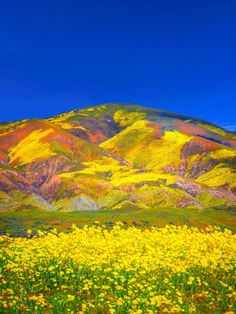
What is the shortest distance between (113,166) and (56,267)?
168m

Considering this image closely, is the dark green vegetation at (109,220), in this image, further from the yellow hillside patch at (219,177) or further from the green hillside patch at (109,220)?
the yellow hillside patch at (219,177)

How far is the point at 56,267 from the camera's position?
21.1 metres

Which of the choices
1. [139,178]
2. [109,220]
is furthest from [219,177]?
[109,220]

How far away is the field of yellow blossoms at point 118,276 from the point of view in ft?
56.3

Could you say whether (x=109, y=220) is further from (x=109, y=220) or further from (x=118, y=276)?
(x=118, y=276)

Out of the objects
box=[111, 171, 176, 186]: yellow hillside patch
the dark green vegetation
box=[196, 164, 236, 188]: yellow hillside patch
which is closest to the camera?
the dark green vegetation

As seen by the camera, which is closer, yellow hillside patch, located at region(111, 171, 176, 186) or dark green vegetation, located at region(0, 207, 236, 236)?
dark green vegetation, located at region(0, 207, 236, 236)

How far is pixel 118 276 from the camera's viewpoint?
1916 centimetres

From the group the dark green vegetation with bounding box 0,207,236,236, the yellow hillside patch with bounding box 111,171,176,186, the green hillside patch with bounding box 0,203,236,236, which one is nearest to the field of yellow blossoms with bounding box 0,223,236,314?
the dark green vegetation with bounding box 0,207,236,236

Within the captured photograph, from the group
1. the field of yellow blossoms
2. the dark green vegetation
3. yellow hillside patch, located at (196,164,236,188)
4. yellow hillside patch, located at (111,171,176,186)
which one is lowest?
the field of yellow blossoms

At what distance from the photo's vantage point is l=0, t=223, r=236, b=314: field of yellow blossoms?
17.2 metres

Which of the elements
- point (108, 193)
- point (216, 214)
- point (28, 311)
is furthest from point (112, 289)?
point (108, 193)

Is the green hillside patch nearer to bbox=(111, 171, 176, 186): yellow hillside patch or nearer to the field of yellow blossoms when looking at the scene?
the field of yellow blossoms

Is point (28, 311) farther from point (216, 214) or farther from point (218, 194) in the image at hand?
point (218, 194)
